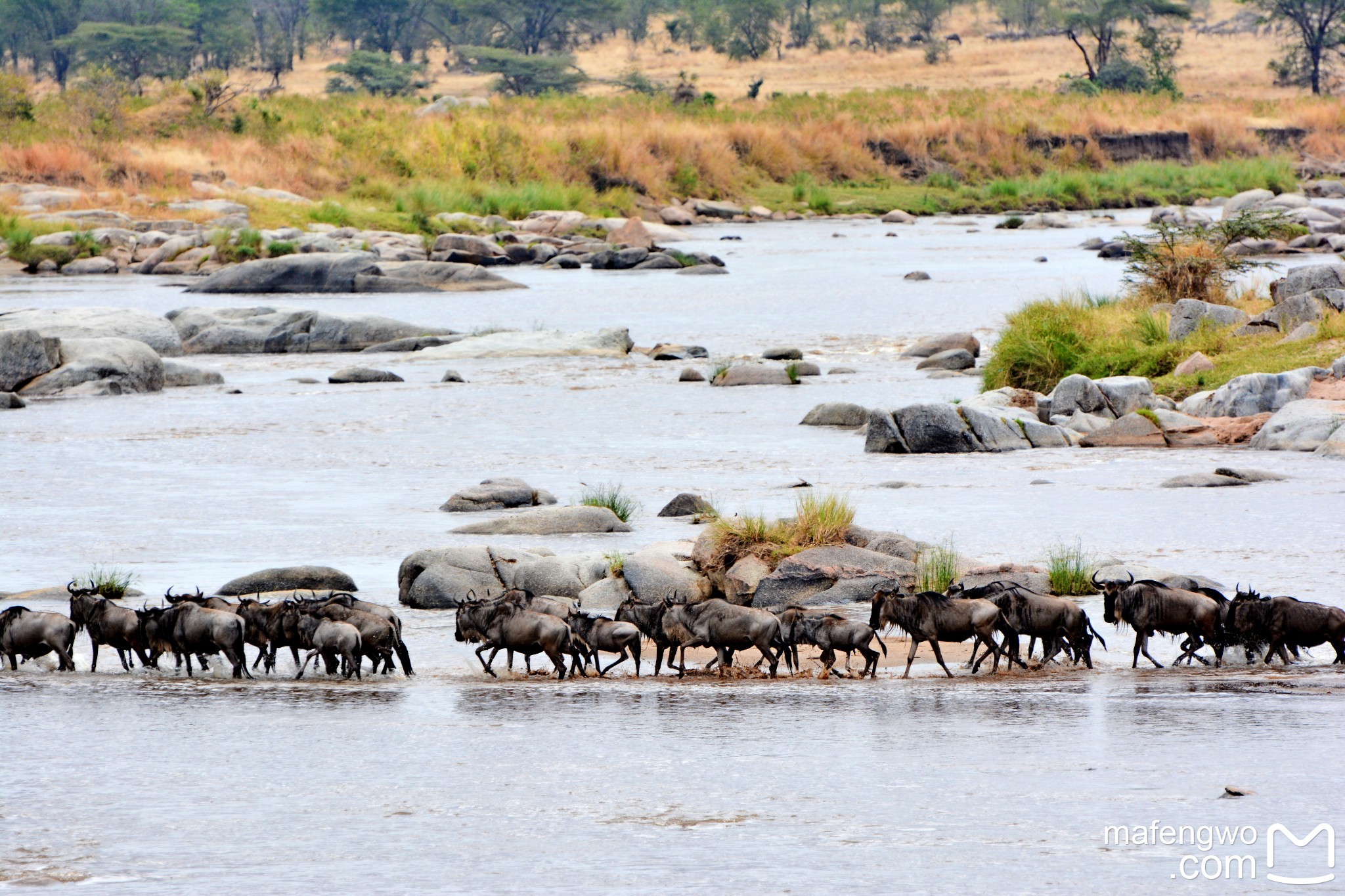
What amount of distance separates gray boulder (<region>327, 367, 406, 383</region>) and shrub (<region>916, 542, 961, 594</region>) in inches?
595

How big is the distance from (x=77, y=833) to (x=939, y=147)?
6495 cm

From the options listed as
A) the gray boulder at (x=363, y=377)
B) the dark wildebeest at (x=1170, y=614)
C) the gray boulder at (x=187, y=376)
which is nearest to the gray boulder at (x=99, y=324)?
the gray boulder at (x=187, y=376)

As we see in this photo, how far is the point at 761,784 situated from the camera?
6883 millimetres

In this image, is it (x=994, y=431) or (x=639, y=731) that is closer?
(x=639, y=731)

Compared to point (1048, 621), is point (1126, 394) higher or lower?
lower

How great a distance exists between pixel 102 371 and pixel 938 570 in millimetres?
16731

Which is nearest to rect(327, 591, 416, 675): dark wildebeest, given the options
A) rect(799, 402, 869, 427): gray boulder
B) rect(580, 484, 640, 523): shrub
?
rect(580, 484, 640, 523): shrub

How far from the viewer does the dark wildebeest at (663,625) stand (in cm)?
913

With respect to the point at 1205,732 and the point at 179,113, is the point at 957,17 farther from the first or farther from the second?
the point at 1205,732

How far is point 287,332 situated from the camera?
29672 mm

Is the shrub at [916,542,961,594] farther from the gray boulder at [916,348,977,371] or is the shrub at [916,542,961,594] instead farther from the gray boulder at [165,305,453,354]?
the gray boulder at [165,305,453,354]

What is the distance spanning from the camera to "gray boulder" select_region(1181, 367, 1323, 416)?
1897cm

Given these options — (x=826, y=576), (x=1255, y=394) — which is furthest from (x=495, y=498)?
(x=1255, y=394)

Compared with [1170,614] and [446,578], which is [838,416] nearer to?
[446,578]
